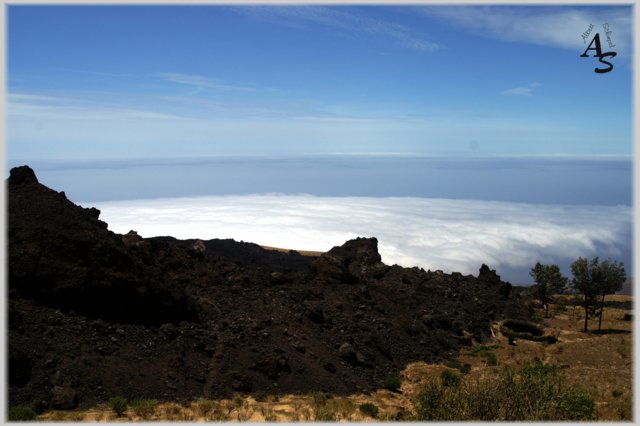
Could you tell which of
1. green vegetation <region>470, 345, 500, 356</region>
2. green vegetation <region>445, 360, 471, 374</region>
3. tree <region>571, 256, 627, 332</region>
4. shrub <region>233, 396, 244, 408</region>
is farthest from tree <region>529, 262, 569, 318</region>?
shrub <region>233, 396, 244, 408</region>

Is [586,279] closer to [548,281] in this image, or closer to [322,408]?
[548,281]

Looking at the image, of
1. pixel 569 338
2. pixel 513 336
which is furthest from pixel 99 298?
pixel 569 338

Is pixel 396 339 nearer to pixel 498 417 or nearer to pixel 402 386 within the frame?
pixel 402 386

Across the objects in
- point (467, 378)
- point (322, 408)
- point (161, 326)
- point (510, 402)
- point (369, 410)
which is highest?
point (161, 326)

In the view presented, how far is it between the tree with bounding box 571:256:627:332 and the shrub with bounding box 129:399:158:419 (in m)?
28.8

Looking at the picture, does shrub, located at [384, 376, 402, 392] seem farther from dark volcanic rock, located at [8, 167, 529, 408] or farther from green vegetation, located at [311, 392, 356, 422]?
green vegetation, located at [311, 392, 356, 422]

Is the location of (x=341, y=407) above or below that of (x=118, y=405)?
below

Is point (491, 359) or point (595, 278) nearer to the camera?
point (491, 359)

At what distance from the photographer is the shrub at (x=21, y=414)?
13219 millimetres

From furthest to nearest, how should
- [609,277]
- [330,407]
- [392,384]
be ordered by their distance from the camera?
[609,277], [392,384], [330,407]

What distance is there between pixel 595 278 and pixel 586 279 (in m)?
0.55

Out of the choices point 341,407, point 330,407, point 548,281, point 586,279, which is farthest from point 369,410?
point 548,281

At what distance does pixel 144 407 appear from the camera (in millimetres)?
14648

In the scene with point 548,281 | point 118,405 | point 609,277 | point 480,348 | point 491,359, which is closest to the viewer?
point 118,405
